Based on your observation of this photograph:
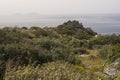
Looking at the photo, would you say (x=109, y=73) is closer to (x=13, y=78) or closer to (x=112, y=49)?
(x=13, y=78)

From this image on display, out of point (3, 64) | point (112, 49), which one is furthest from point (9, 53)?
point (112, 49)

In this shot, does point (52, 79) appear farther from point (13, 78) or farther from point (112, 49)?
point (112, 49)

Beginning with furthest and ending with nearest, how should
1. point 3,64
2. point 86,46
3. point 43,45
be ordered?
point 86,46 → point 43,45 → point 3,64

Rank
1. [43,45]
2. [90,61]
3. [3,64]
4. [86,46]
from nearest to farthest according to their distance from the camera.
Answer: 1. [3,64]
2. [90,61]
3. [43,45]
4. [86,46]

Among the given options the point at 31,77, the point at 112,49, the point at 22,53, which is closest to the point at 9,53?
the point at 22,53

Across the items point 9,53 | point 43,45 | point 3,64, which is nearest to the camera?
point 3,64

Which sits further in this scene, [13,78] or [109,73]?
[109,73]

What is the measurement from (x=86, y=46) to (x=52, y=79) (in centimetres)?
1658

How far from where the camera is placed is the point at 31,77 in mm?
7926

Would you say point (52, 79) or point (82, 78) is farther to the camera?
point (82, 78)

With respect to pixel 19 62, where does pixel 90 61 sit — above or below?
below

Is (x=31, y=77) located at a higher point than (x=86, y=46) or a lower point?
higher

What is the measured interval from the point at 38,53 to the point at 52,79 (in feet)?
16.3

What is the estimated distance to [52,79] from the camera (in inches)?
305
